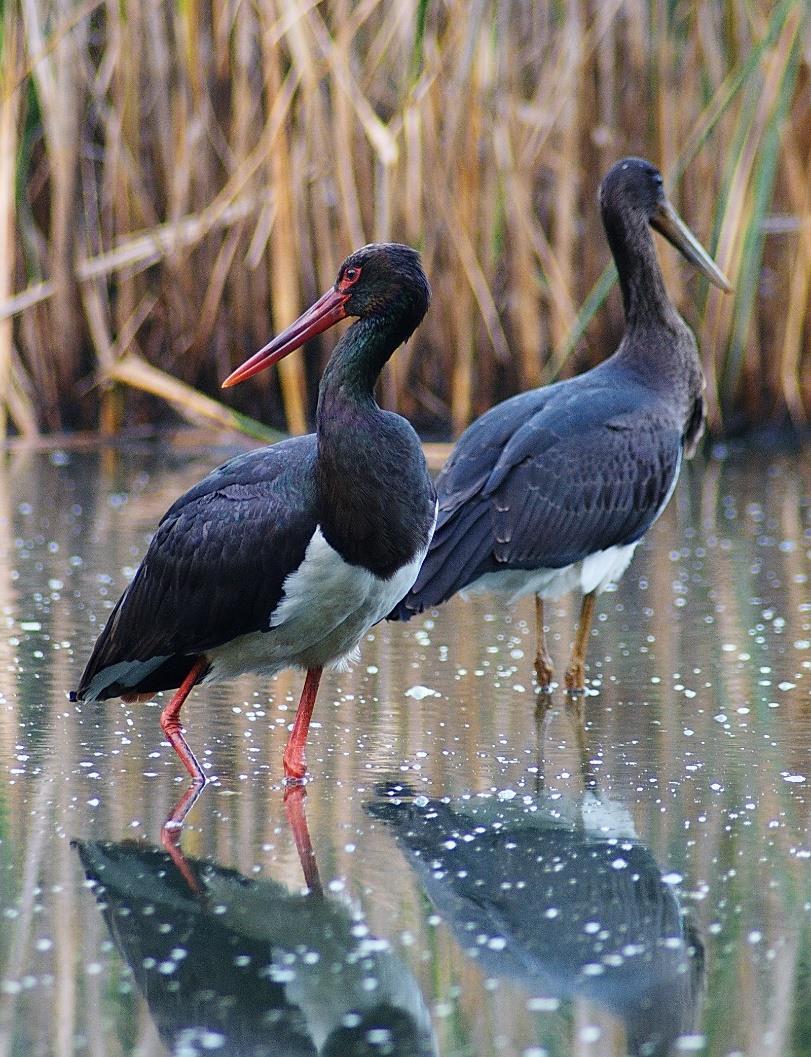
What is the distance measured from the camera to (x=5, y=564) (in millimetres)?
7625

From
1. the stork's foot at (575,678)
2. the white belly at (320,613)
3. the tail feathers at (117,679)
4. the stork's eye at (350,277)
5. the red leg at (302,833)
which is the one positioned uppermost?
the stork's eye at (350,277)

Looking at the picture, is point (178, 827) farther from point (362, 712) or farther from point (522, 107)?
point (522, 107)

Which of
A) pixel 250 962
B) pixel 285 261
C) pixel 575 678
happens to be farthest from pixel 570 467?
pixel 285 261

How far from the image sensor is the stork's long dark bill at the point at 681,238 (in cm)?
696

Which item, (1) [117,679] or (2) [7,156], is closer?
(1) [117,679]

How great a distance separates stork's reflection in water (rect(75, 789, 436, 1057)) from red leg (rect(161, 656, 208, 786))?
55 centimetres

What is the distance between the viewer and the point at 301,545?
4457mm

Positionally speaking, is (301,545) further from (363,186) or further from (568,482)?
(363,186)

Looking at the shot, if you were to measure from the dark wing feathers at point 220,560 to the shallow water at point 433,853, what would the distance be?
1.10 feet

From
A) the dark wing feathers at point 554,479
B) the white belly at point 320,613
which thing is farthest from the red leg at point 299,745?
the dark wing feathers at point 554,479

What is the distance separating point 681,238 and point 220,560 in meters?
3.12

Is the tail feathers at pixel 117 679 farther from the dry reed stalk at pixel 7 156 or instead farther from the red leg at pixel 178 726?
the dry reed stalk at pixel 7 156

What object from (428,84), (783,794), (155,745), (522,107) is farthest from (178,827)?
(522,107)

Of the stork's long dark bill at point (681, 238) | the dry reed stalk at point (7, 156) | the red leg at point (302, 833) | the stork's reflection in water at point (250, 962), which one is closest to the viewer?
the stork's reflection in water at point (250, 962)
